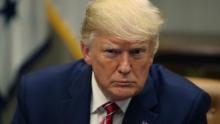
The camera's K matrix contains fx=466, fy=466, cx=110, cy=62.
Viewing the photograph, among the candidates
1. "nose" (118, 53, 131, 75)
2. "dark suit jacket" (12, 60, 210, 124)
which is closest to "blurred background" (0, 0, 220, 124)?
"dark suit jacket" (12, 60, 210, 124)

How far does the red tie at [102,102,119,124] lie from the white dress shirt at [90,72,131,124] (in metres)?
0.01

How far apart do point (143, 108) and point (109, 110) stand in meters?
0.11

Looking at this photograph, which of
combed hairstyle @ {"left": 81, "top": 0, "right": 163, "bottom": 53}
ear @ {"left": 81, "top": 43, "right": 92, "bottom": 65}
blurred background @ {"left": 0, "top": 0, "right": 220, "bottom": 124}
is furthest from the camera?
blurred background @ {"left": 0, "top": 0, "right": 220, "bottom": 124}

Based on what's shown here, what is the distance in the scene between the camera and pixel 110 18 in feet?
4.09

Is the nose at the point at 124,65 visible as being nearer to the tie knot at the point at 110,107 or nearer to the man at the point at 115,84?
the man at the point at 115,84

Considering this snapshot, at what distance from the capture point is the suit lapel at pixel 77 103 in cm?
146

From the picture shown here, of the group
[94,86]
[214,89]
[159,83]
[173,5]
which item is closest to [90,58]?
[94,86]

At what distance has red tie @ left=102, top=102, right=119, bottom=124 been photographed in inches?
55.7

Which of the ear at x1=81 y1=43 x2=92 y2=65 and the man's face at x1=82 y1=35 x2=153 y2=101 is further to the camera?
the ear at x1=81 y1=43 x2=92 y2=65

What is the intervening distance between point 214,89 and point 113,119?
0.52 metres

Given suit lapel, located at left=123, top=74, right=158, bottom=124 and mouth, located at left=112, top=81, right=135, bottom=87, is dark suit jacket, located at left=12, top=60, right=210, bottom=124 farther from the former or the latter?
mouth, located at left=112, top=81, right=135, bottom=87

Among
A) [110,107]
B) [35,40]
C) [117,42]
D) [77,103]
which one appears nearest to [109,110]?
[110,107]

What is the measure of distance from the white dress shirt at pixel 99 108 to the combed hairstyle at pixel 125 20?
0.23m

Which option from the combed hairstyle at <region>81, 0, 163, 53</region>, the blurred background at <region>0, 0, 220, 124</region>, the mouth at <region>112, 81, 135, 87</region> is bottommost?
the blurred background at <region>0, 0, 220, 124</region>
